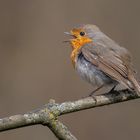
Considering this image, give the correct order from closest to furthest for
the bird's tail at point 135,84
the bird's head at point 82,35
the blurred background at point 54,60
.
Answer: the bird's tail at point 135,84 < the bird's head at point 82,35 < the blurred background at point 54,60

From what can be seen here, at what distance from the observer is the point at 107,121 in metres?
9.00

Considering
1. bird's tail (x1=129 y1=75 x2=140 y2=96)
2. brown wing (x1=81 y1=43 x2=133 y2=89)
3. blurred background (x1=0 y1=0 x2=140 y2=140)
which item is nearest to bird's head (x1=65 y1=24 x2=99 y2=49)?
brown wing (x1=81 y1=43 x2=133 y2=89)

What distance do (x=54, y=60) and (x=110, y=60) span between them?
2830 millimetres

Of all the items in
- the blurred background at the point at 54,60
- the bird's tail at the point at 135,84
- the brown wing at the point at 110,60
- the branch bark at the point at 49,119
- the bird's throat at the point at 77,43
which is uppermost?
the blurred background at the point at 54,60

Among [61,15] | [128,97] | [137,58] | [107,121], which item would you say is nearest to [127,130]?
[107,121]

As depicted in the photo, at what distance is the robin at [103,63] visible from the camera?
6.45m

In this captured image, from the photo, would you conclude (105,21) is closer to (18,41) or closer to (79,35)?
(18,41)

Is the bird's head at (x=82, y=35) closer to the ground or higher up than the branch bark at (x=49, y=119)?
higher up

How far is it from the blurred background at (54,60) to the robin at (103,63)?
2133 mm

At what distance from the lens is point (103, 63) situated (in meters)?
6.62

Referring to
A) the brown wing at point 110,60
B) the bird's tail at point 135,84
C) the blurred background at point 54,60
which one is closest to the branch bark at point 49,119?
the bird's tail at point 135,84

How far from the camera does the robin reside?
6.45 m

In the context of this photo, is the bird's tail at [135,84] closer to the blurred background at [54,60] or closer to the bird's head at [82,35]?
the bird's head at [82,35]

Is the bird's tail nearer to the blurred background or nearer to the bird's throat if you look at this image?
the bird's throat
